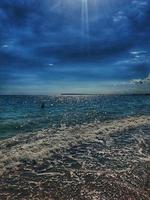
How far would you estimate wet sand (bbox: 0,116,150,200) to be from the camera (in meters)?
7.88

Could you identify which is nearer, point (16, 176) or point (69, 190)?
point (69, 190)

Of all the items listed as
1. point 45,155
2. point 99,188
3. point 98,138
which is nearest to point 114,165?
point 99,188

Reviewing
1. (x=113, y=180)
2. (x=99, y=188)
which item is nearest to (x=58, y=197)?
(x=99, y=188)

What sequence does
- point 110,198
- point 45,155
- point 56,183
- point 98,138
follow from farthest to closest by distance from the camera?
point 98,138 → point 45,155 → point 56,183 → point 110,198

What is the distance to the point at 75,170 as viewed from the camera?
10047 millimetres

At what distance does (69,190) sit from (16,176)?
2254mm

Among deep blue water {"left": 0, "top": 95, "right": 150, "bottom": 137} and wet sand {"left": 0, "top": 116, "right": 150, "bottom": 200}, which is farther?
deep blue water {"left": 0, "top": 95, "right": 150, "bottom": 137}

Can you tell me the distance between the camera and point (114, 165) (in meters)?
10.6

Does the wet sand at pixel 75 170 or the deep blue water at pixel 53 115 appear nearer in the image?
the wet sand at pixel 75 170

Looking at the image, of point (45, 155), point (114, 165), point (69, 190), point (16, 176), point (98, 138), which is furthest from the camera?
point (98, 138)

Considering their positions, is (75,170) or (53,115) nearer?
(75,170)

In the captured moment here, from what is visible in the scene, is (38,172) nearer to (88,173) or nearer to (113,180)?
(88,173)

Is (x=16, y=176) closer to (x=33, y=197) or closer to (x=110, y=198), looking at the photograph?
(x=33, y=197)

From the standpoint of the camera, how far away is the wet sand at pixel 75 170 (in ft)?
25.8
